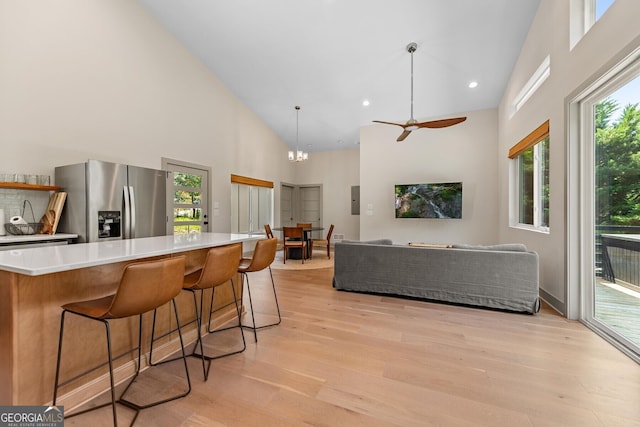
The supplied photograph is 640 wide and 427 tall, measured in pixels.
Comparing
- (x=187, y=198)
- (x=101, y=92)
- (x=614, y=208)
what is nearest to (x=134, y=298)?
(x=614, y=208)

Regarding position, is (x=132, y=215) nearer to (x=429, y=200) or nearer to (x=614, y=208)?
(x=614, y=208)

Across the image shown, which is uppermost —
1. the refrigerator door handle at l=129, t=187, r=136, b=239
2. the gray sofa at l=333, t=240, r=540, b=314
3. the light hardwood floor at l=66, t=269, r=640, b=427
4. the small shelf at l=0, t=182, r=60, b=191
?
the small shelf at l=0, t=182, r=60, b=191

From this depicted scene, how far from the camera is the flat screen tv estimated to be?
Result: 6098 millimetres

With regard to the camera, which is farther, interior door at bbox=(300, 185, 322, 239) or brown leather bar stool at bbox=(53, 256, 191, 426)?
interior door at bbox=(300, 185, 322, 239)

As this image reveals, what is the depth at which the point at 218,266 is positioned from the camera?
1.95 m

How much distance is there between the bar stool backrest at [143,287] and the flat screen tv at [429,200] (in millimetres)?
5649

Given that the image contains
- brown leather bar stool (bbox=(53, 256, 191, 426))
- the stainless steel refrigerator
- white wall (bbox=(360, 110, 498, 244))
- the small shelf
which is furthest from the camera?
white wall (bbox=(360, 110, 498, 244))

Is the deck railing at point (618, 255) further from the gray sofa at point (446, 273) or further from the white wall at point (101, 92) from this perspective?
the white wall at point (101, 92)

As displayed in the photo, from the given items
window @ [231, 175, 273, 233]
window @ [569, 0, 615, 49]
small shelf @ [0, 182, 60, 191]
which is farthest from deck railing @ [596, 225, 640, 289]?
window @ [231, 175, 273, 233]

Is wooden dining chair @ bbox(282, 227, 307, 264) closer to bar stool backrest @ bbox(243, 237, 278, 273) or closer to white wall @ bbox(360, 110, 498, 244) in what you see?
white wall @ bbox(360, 110, 498, 244)

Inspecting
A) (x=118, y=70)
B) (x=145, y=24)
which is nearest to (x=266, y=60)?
(x=145, y=24)

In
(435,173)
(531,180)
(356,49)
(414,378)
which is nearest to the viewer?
(414,378)

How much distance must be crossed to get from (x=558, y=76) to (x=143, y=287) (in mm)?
4273

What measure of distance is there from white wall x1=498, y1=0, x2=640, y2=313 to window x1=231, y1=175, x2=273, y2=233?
5.55m
